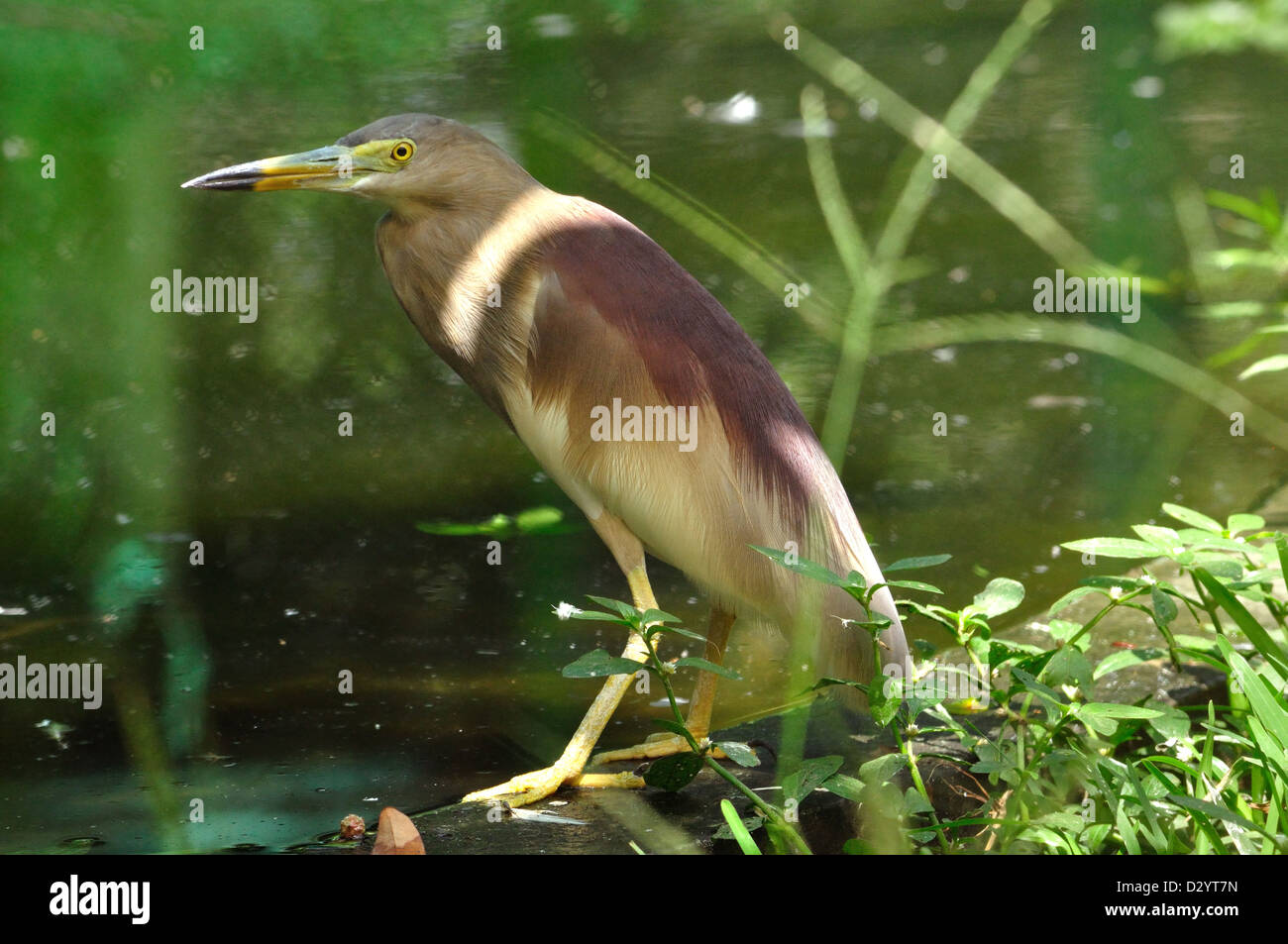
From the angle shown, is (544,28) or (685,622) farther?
(544,28)

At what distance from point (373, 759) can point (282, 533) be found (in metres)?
1.21

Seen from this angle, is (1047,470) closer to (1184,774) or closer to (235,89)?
(1184,774)

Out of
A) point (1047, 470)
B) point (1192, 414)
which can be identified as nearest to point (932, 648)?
point (1047, 470)

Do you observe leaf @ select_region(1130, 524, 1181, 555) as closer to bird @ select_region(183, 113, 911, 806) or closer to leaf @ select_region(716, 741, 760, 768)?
bird @ select_region(183, 113, 911, 806)

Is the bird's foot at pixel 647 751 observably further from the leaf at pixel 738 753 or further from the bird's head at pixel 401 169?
the bird's head at pixel 401 169

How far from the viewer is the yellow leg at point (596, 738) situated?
2.09 metres

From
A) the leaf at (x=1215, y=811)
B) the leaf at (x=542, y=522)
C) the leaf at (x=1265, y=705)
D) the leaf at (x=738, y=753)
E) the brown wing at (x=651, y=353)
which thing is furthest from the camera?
the leaf at (x=542, y=522)

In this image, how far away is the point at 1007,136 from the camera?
5.50 m

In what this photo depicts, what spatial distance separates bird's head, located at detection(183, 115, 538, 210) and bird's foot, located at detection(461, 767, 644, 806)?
1029mm

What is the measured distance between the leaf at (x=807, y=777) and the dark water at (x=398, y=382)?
21.8 inches

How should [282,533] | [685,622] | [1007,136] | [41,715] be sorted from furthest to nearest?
1. [1007,136]
2. [282,533]
3. [685,622]
4. [41,715]

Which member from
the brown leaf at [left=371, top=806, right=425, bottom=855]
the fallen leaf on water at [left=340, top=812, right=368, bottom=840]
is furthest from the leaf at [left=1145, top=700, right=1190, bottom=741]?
the fallen leaf on water at [left=340, top=812, right=368, bottom=840]

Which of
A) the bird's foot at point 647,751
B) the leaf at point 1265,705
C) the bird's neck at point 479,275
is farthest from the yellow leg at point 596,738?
the leaf at point 1265,705

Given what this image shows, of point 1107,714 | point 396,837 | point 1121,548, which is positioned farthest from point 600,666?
point 1121,548
